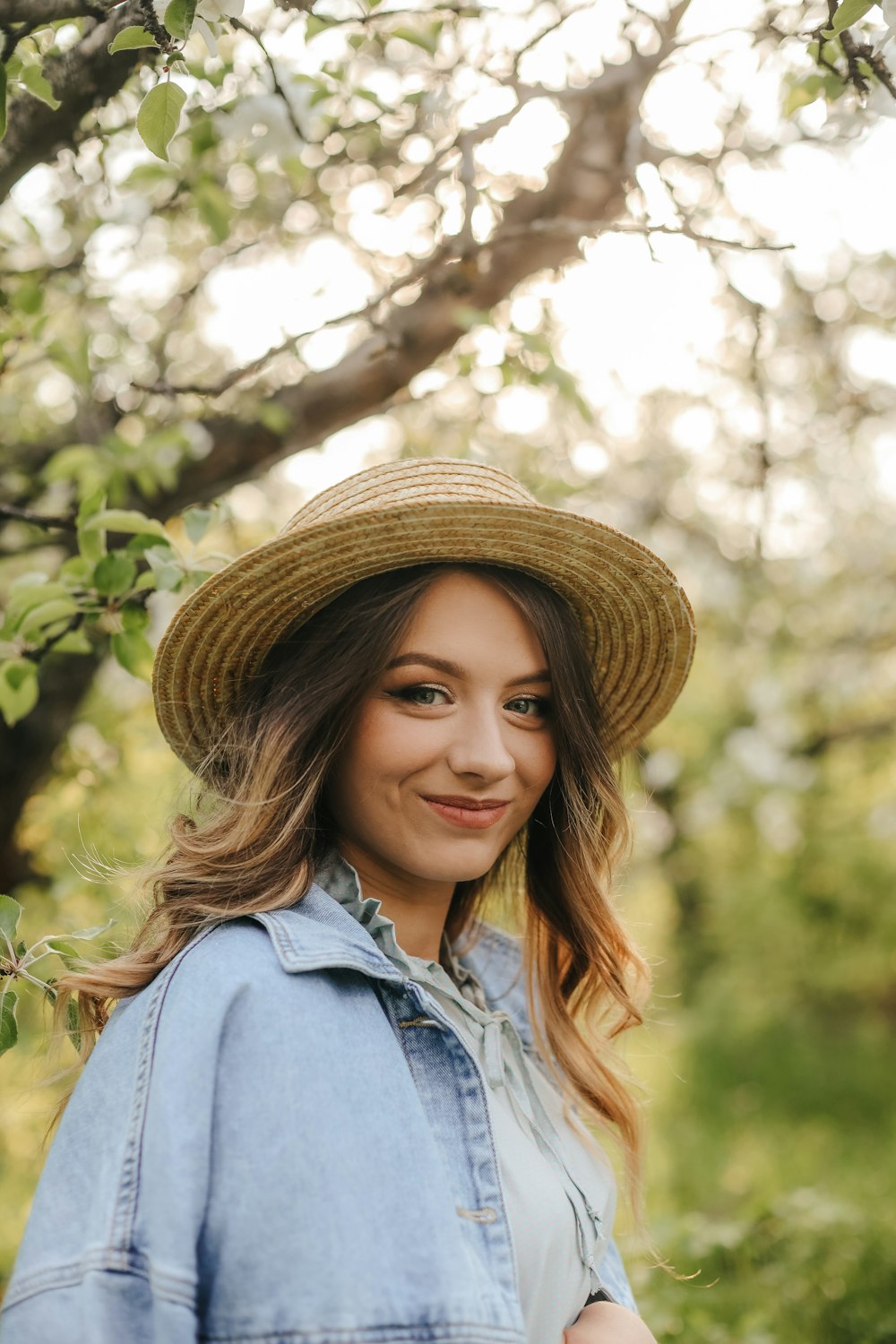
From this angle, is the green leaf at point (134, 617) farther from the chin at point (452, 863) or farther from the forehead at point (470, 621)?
the chin at point (452, 863)

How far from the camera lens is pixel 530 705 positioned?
1929mm

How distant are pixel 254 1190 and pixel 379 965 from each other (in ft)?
1.20

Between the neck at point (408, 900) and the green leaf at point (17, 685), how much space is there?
0.75 meters

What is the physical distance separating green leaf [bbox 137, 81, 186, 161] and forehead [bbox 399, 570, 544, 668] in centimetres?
75

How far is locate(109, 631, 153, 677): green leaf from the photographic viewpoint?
2.12m

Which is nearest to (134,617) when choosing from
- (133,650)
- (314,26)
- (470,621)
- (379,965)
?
(133,650)

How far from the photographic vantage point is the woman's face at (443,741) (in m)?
1.74

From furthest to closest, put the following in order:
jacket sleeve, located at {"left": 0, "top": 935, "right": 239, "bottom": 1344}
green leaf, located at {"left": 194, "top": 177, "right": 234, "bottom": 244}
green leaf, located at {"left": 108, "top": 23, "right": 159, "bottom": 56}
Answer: green leaf, located at {"left": 194, "top": 177, "right": 234, "bottom": 244}
green leaf, located at {"left": 108, "top": 23, "right": 159, "bottom": 56}
jacket sleeve, located at {"left": 0, "top": 935, "right": 239, "bottom": 1344}

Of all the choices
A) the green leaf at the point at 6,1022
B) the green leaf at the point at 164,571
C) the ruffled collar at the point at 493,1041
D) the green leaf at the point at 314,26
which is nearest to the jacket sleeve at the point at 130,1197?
the green leaf at the point at 6,1022

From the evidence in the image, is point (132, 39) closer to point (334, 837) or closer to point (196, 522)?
point (196, 522)

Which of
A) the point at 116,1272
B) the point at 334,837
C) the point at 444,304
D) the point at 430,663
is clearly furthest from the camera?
the point at 444,304

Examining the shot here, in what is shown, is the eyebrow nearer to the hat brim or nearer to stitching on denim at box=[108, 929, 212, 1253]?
the hat brim

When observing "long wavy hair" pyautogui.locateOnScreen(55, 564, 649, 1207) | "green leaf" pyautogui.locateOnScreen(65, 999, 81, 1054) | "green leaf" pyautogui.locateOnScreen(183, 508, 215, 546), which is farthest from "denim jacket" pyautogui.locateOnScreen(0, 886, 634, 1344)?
"green leaf" pyautogui.locateOnScreen(183, 508, 215, 546)

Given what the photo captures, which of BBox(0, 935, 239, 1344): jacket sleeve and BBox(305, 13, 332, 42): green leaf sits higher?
BBox(305, 13, 332, 42): green leaf
